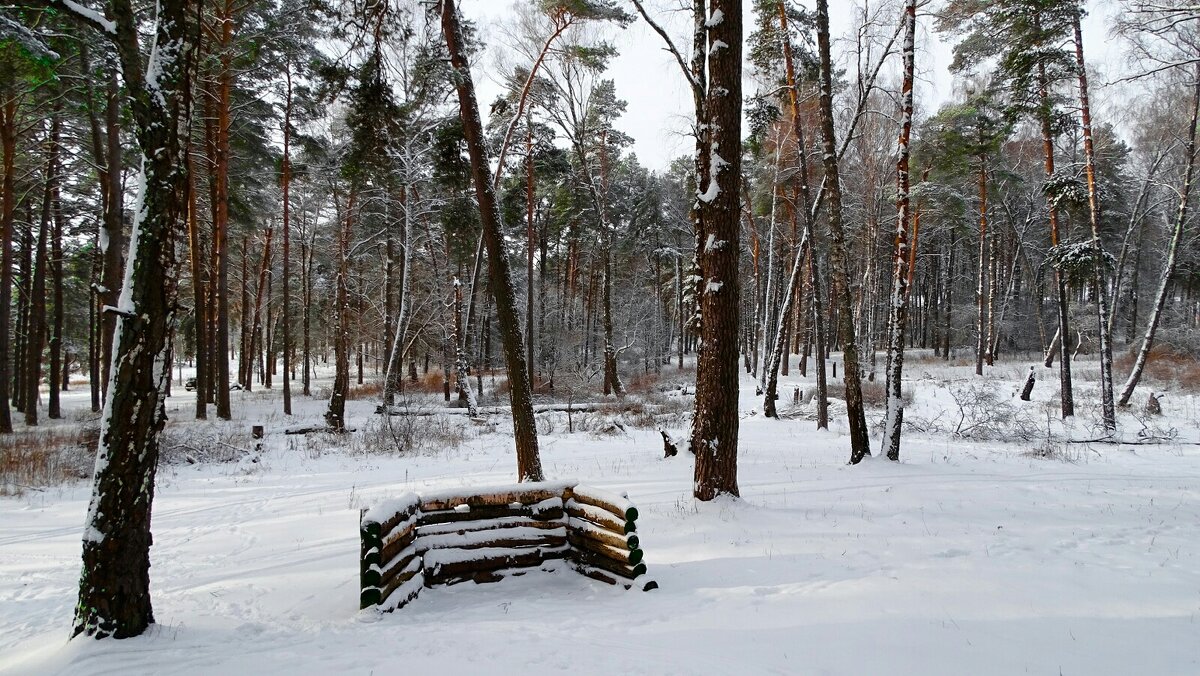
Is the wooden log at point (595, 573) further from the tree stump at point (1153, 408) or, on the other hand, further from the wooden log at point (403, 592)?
the tree stump at point (1153, 408)

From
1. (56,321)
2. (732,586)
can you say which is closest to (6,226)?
(56,321)

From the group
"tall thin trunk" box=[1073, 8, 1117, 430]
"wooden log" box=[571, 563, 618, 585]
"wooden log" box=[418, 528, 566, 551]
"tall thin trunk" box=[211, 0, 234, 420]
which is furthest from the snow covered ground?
"tall thin trunk" box=[211, 0, 234, 420]

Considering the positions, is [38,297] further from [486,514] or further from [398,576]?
[486,514]

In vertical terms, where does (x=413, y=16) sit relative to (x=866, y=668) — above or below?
above

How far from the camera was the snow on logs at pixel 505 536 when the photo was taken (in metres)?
4.54

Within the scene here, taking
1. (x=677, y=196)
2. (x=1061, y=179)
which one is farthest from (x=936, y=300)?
(x=1061, y=179)

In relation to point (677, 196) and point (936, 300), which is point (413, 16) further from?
point (936, 300)

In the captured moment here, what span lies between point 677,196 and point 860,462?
3006 cm

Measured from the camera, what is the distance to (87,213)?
19344 mm

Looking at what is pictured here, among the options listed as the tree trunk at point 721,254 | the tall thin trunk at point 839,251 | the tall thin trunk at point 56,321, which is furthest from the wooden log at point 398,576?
the tall thin trunk at point 56,321

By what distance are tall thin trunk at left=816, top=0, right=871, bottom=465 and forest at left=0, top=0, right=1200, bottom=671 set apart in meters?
0.07

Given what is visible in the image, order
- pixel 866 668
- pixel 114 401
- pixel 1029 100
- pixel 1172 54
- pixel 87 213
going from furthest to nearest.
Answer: pixel 87 213 < pixel 1029 100 < pixel 1172 54 < pixel 114 401 < pixel 866 668

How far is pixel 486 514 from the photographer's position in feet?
16.3

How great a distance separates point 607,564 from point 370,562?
2.00 meters
